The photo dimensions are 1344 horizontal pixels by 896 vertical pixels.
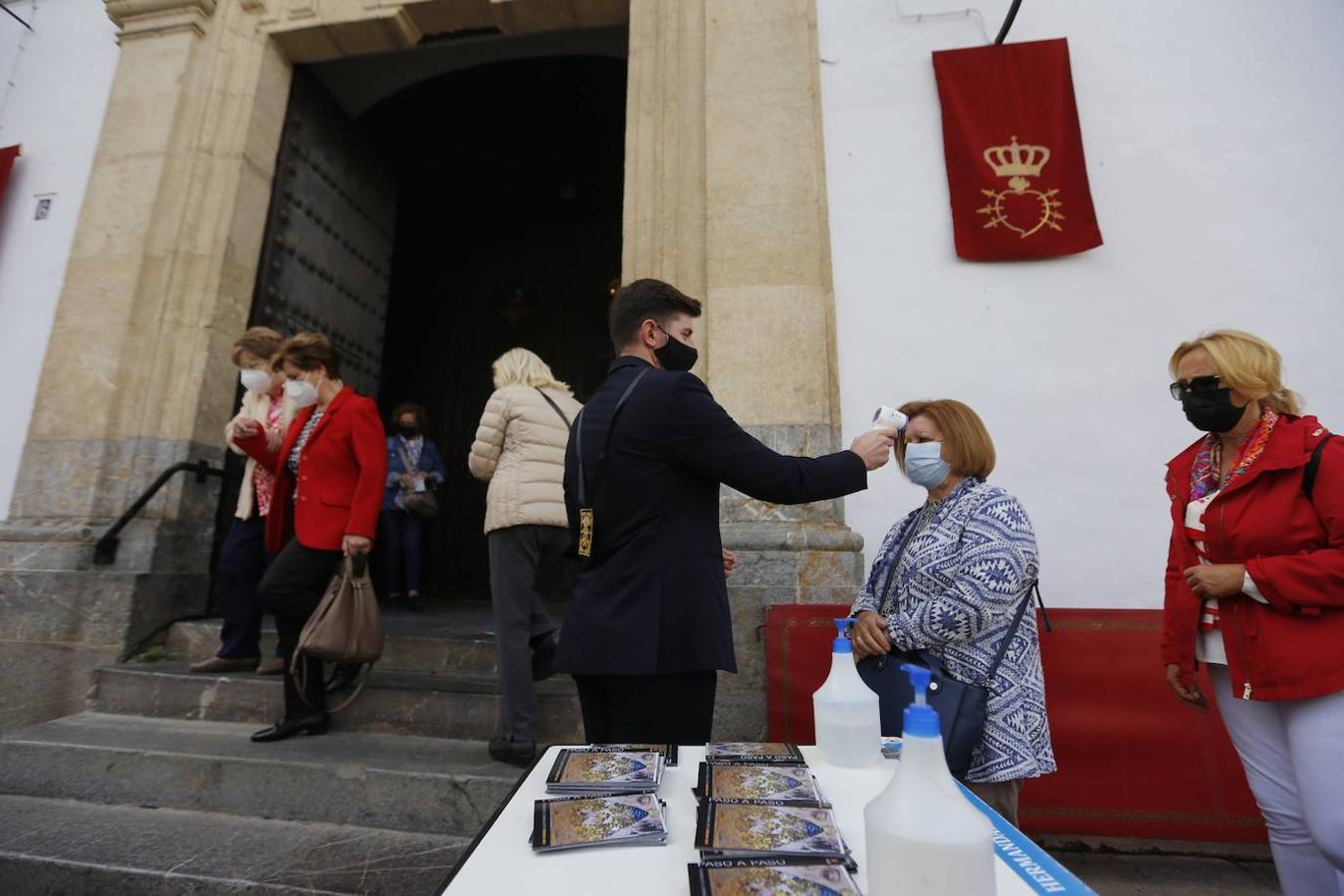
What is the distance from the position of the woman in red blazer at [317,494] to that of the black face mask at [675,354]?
1.80m

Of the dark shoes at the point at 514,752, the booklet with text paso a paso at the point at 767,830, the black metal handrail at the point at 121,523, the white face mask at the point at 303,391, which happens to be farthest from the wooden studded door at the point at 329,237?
the booklet with text paso a paso at the point at 767,830

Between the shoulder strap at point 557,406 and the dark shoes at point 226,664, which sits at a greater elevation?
the shoulder strap at point 557,406

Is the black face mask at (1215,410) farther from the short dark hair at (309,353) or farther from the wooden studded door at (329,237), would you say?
the wooden studded door at (329,237)

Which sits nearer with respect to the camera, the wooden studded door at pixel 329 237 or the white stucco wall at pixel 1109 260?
the white stucco wall at pixel 1109 260

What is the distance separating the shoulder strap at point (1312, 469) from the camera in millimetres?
1783

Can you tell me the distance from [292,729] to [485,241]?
616cm

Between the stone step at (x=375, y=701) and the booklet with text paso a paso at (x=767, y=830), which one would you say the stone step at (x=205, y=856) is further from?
the booklet with text paso a paso at (x=767, y=830)

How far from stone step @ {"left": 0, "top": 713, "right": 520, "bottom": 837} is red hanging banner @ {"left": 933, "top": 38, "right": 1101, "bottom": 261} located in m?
3.73

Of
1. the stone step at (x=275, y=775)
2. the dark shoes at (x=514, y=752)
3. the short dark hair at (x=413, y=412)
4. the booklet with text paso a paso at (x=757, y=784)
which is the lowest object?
the stone step at (x=275, y=775)

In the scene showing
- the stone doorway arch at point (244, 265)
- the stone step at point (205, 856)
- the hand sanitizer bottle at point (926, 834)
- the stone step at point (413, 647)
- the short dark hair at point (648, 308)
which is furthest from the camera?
the stone step at point (413, 647)

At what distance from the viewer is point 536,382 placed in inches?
119

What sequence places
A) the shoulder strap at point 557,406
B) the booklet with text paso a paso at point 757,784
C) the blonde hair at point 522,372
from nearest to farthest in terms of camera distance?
the booklet with text paso a paso at point 757,784, the shoulder strap at point 557,406, the blonde hair at point 522,372

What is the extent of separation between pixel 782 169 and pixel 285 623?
360 centimetres

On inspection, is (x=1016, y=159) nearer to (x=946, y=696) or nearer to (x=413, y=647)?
A: (x=946, y=696)
